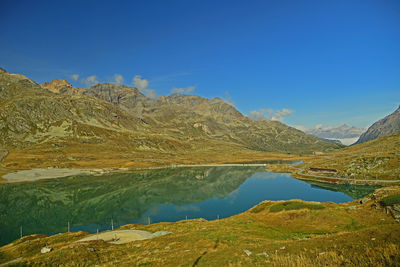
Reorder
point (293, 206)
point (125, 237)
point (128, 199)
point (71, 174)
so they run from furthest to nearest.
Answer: point (71, 174) < point (128, 199) < point (293, 206) < point (125, 237)

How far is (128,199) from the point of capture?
349ft

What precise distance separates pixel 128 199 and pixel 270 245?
307 ft

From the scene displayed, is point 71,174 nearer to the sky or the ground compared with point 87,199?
nearer to the sky

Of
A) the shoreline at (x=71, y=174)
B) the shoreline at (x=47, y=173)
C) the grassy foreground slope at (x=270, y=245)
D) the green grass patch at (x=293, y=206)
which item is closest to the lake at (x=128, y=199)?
the shoreline at (x=71, y=174)

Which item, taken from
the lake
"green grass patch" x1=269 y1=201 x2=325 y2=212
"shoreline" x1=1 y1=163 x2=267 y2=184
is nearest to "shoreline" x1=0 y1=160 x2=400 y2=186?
"shoreline" x1=1 y1=163 x2=267 y2=184

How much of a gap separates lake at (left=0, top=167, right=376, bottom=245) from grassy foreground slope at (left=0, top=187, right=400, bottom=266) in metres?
31.5

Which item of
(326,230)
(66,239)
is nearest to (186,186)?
(66,239)

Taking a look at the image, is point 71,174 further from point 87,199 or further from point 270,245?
point 270,245

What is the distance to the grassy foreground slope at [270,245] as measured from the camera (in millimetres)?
14852

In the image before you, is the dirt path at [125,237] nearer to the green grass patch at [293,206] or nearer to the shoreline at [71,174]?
the green grass patch at [293,206]

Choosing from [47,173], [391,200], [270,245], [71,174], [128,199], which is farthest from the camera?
[71,174]

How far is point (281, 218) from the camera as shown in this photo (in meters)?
47.5

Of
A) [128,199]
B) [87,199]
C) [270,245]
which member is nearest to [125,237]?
[270,245]

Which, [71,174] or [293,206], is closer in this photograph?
[293,206]
